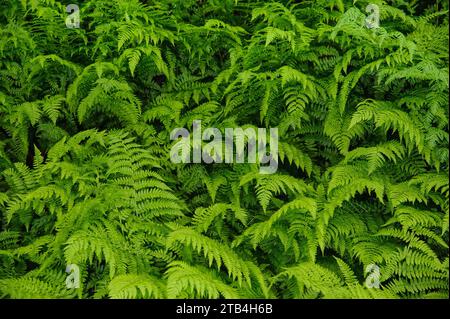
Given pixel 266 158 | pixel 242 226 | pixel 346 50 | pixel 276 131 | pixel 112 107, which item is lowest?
pixel 242 226

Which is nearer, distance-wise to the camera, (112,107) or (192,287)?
(192,287)

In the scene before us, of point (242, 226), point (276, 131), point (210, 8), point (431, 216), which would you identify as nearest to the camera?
point (431, 216)

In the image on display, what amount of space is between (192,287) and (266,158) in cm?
140

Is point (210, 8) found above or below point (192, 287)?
above

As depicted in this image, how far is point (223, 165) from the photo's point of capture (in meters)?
4.02

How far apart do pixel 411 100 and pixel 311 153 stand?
0.96m

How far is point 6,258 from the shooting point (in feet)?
11.8

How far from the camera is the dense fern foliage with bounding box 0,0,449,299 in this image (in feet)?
10.9

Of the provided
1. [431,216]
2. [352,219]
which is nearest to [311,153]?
[352,219]

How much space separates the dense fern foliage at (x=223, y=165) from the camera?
3.33 m

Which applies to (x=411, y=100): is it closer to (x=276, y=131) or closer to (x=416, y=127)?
(x=416, y=127)

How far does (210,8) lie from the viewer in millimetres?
4688

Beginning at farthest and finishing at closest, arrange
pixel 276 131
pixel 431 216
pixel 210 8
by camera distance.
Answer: pixel 210 8, pixel 276 131, pixel 431 216

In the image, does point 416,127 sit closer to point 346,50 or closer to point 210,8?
point 346,50
